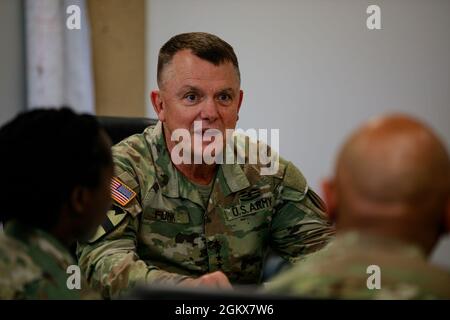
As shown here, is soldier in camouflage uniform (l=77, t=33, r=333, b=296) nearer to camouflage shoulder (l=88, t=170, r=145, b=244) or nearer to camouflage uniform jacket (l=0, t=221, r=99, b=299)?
camouflage shoulder (l=88, t=170, r=145, b=244)

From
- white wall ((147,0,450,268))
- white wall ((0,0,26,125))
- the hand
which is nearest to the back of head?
the hand

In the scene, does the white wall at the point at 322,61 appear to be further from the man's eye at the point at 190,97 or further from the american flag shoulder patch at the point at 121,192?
the american flag shoulder patch at the point at 121,192

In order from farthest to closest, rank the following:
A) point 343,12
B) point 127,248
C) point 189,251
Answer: point 343,12 < point 189,251 < point 127,248

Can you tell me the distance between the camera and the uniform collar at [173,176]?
2.00 m

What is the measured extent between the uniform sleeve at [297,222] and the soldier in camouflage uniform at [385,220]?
974mm

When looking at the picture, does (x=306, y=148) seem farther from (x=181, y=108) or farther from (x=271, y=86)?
(x=181, y=108)

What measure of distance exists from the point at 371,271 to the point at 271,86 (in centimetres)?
214

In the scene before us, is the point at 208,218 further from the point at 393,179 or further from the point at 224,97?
the point at 393,179

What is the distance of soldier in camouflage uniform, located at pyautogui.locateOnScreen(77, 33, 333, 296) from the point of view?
6.42ft

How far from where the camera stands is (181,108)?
203 centimetres

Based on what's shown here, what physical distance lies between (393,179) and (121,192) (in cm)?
99

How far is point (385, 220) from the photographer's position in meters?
1.03

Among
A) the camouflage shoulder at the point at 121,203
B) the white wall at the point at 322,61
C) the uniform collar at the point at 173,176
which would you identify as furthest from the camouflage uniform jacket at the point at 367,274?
the white wall at the point at 322,61

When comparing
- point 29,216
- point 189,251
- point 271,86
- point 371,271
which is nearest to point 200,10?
point 271,86
